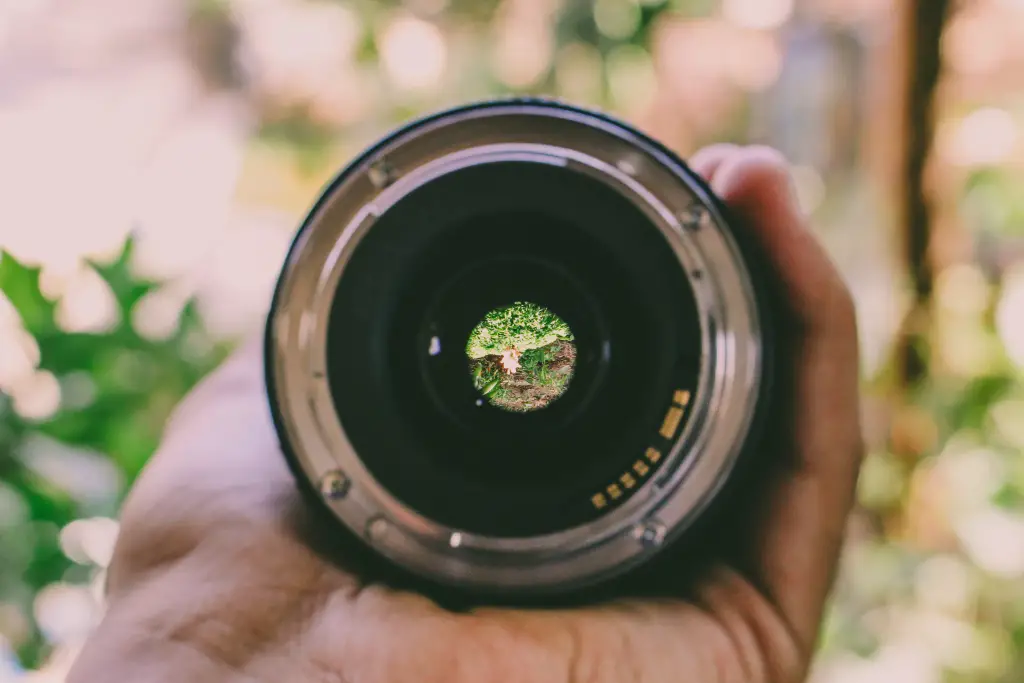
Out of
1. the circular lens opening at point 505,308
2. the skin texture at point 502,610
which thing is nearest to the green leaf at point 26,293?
the skin texture at point 502,610

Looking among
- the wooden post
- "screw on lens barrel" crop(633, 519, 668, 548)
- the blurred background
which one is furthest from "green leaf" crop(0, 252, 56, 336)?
the wooden post

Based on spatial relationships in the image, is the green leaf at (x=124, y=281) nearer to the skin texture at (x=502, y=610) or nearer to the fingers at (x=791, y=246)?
the skin texture at (x=502, y=610)

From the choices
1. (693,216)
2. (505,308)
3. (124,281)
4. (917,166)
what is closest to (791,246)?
(693,216)

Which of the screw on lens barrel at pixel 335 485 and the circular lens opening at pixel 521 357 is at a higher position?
the circular lens opening at pixel 521 357

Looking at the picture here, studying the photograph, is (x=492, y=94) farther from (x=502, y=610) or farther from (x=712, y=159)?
(x=502, y=610)

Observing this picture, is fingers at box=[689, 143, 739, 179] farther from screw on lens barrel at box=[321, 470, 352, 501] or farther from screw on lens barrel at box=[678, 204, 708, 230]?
screw on lens barrel at box=[321, 470, 352, 501]

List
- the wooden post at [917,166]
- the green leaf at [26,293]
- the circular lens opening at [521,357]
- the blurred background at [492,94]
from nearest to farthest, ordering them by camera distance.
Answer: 1. the circular lens opening at [521,357]
2. the green leaf at [26,293]
3. the blurred background at [492,94]
4. the wooden post at [917,166]

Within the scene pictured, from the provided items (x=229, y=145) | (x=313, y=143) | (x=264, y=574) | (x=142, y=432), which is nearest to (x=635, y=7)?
(x=313, y=143)

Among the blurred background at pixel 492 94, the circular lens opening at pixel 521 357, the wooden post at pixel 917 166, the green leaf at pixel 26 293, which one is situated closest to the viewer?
the circular lens opening at pixel 521 357
